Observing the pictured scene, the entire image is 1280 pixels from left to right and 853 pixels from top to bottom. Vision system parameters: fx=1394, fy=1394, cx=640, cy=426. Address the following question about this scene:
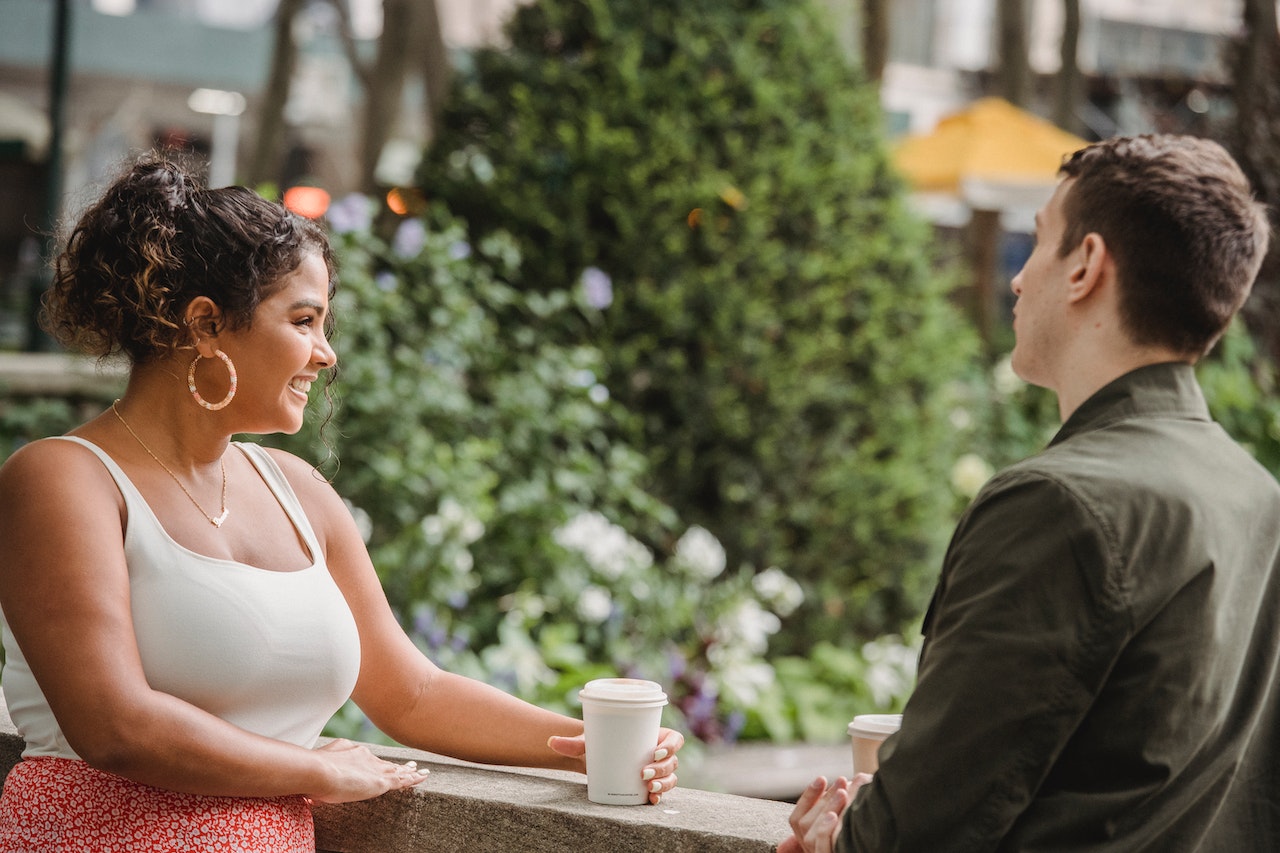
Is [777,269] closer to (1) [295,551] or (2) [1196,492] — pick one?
(1) [295,551]

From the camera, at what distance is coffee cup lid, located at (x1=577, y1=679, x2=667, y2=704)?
2018 millimetres

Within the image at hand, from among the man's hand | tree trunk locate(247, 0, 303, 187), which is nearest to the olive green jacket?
the man's hand

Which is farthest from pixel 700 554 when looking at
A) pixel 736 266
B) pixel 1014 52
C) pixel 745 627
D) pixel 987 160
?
pixel 1014 52

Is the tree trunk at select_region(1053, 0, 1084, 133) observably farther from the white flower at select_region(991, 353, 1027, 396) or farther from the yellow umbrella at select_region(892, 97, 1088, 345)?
the white flower at select_region(991, 353, 1027, 396)

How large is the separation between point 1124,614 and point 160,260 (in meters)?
1.39

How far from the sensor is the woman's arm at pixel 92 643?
179cm

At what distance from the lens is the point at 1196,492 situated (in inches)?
60.6

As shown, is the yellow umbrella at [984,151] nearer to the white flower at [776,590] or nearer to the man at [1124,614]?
the white flower at [776,590]

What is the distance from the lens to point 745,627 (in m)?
4.90

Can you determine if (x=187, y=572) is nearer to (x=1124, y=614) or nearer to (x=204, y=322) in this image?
(x=204, y=322)

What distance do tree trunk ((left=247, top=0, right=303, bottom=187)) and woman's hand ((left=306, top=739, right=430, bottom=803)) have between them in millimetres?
8999

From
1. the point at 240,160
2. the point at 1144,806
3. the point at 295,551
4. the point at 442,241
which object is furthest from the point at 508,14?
the point at 240,160

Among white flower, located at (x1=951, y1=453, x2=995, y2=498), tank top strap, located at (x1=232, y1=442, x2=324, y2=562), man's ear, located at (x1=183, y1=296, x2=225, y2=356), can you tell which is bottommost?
white flower, located at (x1=951, y1=453, x2=995, y2=498)

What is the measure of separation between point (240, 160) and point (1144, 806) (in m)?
20.9
